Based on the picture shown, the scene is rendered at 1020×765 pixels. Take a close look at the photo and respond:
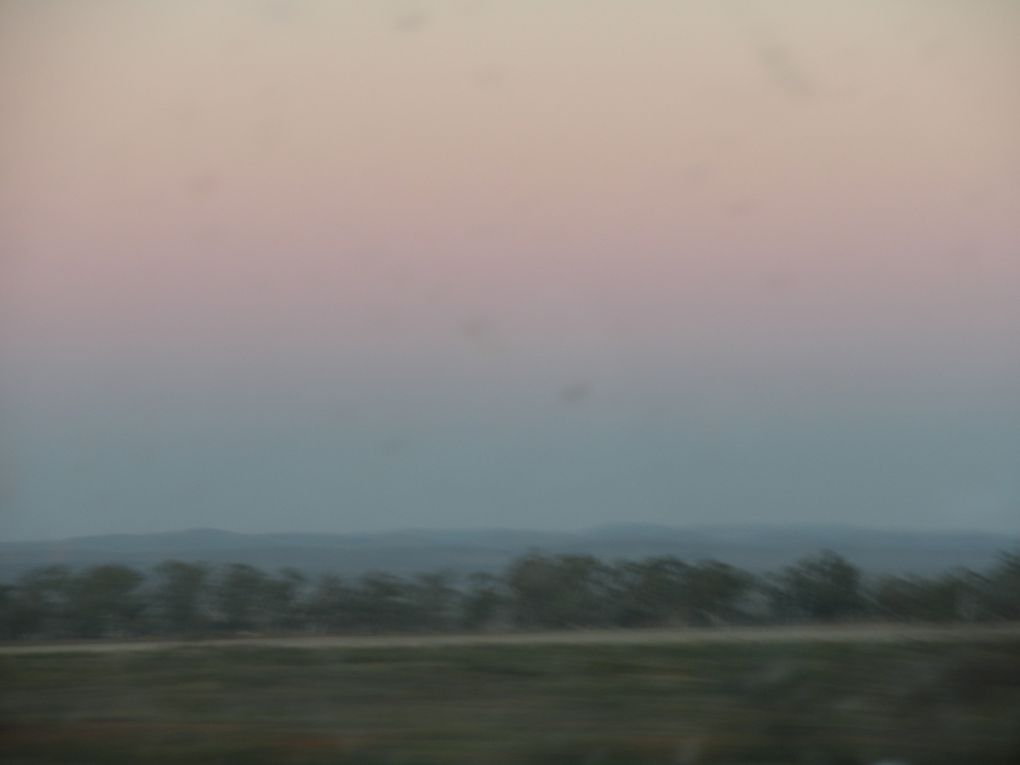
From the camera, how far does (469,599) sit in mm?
9773

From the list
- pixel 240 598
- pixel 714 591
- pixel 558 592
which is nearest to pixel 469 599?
pixel 558 592

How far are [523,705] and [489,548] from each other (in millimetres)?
2689

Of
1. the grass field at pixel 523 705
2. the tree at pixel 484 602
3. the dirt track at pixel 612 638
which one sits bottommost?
the grass field at pixel 523 705

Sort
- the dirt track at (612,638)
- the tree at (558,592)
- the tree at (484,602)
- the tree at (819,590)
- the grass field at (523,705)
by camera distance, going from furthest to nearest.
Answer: the tree at (819,590) < the tree at (558,592) < the tree at (484,602) < the dirt track at (612,638) < the grass field at (523,705)

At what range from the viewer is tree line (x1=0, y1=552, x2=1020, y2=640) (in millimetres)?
9773

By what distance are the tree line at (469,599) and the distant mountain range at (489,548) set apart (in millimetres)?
138

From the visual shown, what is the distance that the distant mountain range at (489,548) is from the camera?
10.1 metres

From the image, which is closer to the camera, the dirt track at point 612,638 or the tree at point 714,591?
the dirt track at point 612,638

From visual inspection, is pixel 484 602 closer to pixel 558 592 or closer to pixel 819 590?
pixel 558 592

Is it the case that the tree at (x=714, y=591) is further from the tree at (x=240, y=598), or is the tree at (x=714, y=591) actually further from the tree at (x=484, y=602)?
the tree at (x=240, y=598)

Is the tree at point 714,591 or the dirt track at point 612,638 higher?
the tree at point 714,591

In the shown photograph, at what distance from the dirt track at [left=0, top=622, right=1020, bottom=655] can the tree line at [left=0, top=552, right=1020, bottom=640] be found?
0.28 meters

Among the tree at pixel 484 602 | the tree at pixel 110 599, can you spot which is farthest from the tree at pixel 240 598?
the tree at pixel 484 602

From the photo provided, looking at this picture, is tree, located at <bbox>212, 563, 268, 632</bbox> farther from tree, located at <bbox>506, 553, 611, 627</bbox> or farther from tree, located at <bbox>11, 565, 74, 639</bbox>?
tree, located at <bbox>506, 553, 611, 627</bbox>
